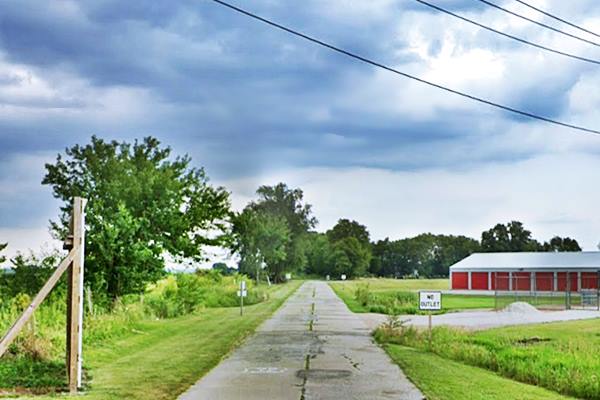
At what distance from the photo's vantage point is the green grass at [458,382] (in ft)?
43.4

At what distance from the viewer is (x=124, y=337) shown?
901 inches

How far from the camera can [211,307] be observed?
4594 centimetres

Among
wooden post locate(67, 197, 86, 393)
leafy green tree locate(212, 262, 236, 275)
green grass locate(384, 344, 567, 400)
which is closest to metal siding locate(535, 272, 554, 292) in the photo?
leafy green tree locate(212, 262, 236, 275)

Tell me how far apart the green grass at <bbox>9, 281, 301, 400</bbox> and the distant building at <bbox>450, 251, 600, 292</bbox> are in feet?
145

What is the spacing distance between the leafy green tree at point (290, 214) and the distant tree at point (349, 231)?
2181 inches

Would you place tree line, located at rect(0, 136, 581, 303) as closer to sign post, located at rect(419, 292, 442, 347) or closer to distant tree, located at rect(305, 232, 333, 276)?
sign post, located at rect(419, 292, 442, 347)

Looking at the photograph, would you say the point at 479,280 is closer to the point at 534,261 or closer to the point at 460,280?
the point at 460,280

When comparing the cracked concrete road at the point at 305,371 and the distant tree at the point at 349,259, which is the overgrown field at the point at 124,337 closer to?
the cracked concrete road at the point at 305,371

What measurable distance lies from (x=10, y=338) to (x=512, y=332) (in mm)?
20595

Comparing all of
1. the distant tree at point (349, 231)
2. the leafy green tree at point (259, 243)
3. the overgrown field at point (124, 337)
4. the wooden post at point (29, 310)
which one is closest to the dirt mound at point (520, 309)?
the overgrown field at point (124, 337)

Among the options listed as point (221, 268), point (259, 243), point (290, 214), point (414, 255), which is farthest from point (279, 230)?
point (414, 255)

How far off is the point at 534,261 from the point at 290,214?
5299cm

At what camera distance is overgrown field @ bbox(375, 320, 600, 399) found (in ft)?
49.0

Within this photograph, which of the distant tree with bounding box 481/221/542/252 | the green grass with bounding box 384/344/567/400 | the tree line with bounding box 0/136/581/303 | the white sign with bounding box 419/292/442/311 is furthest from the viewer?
the distant tree with bounding box 481/221/542/252
